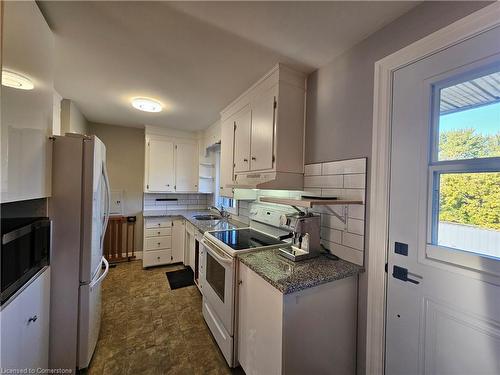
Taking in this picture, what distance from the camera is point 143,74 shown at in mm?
1809

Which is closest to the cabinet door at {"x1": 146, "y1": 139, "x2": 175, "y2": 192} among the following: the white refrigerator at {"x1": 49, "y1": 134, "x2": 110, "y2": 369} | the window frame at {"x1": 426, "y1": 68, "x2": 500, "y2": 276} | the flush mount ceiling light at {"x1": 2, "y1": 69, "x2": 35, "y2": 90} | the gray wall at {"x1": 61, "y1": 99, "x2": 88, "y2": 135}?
the gray wall at {"x1": 61, "y1": 99, "x2": 88, "y2": 135}

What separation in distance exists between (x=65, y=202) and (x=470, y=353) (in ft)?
7.74

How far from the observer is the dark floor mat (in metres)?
2.85

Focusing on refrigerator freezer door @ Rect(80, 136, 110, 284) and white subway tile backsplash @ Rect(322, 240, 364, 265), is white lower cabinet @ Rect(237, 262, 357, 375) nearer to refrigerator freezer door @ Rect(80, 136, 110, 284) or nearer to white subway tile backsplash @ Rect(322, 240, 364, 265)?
white subway tile backsplash @ Rect(322, 240, 364, 265)

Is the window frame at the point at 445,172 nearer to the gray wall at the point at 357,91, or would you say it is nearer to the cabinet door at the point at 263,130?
the gray wall at the point at 357,91

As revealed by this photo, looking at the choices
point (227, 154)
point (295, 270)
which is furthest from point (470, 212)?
point (227, 154)

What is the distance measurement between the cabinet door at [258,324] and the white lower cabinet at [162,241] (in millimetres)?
2321

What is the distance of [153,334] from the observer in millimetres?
1905

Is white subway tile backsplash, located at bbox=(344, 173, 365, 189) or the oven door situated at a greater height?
white subway tile backsplash, located at bbox=(344, 173, 365, 189)

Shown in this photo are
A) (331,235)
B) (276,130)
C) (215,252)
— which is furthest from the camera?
(215,252)

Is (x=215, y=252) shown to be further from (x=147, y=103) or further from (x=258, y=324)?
(x=147, y=103)

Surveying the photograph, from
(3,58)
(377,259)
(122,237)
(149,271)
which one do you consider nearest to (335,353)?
(377,259)

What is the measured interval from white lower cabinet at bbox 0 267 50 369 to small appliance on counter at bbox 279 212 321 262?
1.45 metres

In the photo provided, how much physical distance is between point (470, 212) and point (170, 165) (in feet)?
11.9
